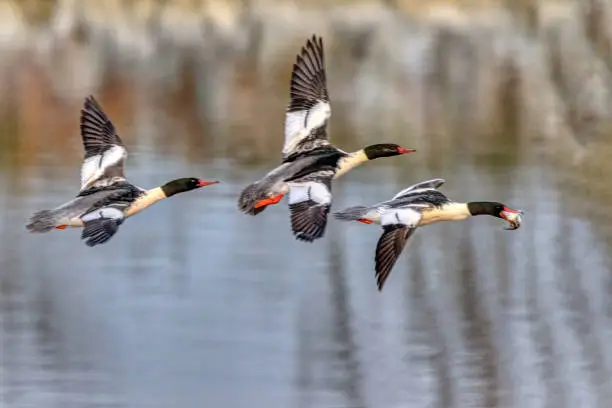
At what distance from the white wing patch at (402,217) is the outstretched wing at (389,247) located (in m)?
0.05

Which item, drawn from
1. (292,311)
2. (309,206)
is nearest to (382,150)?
(309,206)

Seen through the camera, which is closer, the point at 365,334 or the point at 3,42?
the point at 365,334

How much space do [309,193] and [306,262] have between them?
6.39m

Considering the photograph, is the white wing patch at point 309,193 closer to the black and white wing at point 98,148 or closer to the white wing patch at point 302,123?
the white wing patch at point 302,123

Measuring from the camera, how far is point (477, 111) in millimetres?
21203

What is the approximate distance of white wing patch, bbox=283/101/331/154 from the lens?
312 inches

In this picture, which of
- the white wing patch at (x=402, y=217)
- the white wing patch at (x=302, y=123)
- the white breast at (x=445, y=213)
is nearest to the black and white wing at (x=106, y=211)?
the white wing patch at (x=302, y=123)

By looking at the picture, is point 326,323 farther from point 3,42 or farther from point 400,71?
point 3,42

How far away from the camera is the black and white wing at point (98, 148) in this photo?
7.56 metres

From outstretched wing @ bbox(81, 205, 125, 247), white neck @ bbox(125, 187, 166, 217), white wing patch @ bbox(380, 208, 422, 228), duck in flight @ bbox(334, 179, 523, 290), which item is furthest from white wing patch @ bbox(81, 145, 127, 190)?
white wing patch @ bbox(380, 208, 422, 228)

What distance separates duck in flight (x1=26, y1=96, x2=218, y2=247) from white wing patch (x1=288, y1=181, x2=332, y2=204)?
36cm

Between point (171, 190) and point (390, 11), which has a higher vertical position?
point (390, 11)

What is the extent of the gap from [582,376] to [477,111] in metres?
9.87

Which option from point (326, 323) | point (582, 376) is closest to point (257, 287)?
point (326, 323)
